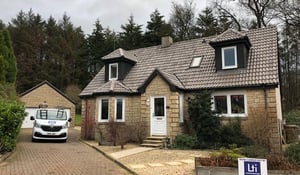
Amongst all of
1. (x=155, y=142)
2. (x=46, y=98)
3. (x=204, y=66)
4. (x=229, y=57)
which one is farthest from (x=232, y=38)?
(x=46, y=98)

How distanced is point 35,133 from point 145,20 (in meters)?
29.4

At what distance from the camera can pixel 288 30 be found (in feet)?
91.4

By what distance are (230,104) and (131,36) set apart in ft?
94.6

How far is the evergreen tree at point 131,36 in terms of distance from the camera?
133 feet

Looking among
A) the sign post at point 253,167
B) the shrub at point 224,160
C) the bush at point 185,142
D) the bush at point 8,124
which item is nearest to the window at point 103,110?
the bush at point 185,142

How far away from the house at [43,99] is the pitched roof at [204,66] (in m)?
13.2

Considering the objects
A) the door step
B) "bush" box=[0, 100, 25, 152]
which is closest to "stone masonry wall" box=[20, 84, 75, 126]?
the door step

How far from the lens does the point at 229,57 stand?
640 inches

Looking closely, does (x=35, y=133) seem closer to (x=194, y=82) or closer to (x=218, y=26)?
(x=194, y=82)

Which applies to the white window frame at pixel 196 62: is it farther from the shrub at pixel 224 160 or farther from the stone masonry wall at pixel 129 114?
the shrub at pixel 224 160

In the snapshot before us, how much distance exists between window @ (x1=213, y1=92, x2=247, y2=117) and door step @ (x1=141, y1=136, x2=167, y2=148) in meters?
3.40

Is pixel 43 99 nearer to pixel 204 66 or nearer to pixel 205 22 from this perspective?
pixel 204 66

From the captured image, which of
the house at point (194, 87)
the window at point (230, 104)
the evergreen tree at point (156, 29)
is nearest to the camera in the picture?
the house at point (194, 87)

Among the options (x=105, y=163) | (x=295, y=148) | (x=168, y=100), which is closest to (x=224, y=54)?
(x=168, y=100)
